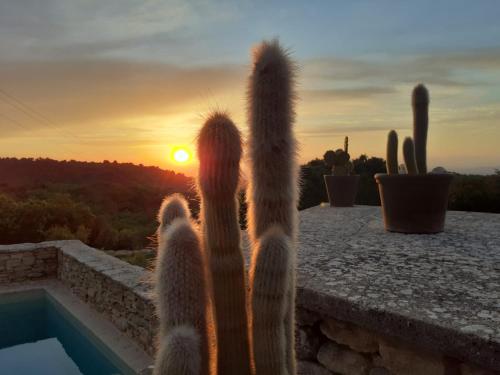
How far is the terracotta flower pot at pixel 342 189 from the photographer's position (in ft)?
22.3

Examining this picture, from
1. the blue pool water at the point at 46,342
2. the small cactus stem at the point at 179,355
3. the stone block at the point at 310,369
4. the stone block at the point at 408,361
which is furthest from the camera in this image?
the blue pool water at the point at 46,342

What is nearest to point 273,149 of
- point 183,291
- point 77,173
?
point 183,291

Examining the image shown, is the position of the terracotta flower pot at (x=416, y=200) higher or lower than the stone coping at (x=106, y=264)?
higher

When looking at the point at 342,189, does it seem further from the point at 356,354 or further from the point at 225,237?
the point at 225,237

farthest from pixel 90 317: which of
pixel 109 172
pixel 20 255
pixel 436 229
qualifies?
pixel 109 172

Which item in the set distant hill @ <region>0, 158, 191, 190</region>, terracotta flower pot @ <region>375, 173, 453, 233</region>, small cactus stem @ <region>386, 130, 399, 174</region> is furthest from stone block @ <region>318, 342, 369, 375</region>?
distant hill @ <region>0, 158, 191, 190</region>

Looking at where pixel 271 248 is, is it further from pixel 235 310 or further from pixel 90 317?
pixel 90 317

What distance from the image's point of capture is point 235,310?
1431mm

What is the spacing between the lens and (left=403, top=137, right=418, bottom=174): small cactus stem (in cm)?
368

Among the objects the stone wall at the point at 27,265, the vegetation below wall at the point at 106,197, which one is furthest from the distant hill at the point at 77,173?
the stone wall at the point at 27,265

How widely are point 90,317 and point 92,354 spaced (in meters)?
0.99

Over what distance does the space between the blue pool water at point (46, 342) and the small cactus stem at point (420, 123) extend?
3.90 m

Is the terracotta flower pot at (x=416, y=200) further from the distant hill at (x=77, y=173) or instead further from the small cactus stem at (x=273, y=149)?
the distant hill at (x=77, y=173)

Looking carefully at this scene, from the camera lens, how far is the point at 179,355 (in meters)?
1.22
